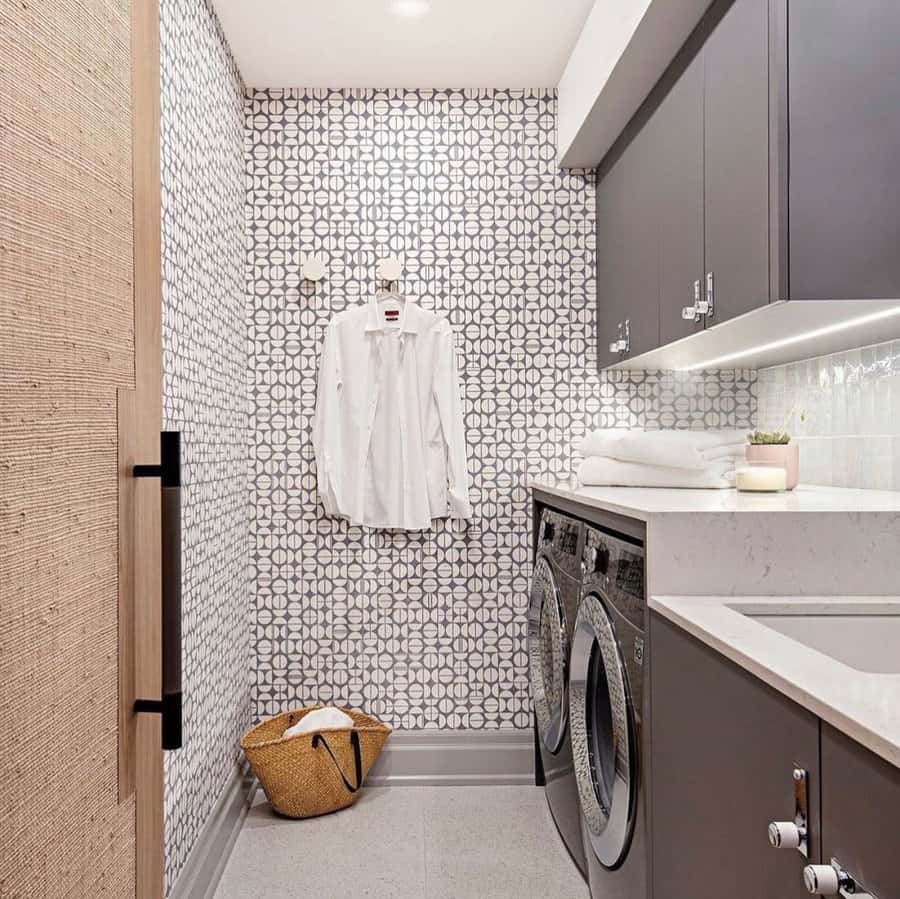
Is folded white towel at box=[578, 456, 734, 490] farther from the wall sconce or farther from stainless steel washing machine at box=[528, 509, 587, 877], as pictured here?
the wall sconce

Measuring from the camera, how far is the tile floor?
2447mm

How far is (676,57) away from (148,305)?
69.2 inches

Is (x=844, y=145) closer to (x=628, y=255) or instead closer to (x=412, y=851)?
(x=628, y=255)

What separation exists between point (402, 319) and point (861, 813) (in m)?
2.57

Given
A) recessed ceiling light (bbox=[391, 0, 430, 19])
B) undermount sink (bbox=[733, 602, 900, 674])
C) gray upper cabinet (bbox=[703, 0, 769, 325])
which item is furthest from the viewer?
recessed ceiling light (bbox=[391, 0, 430, 19])

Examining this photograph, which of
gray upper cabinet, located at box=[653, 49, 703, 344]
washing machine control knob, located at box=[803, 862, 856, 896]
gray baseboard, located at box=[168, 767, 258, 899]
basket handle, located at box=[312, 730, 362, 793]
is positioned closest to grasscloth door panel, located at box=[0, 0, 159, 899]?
washing machine control knob, located at box=[803, 862, 856, 896]

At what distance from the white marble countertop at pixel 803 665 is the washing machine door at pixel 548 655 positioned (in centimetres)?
92

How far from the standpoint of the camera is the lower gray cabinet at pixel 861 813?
2.67ft

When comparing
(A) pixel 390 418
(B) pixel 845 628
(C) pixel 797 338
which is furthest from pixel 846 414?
(A) pixel 390 418

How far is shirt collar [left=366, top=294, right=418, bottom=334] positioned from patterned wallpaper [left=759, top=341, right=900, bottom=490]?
1.29 m

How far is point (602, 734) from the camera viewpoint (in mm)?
2252

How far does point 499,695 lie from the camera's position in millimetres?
3314

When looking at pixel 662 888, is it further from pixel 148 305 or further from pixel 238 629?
pixel 238 629

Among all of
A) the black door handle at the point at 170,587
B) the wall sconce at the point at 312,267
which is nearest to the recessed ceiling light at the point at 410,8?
the wall sconce at the point at 312,267
